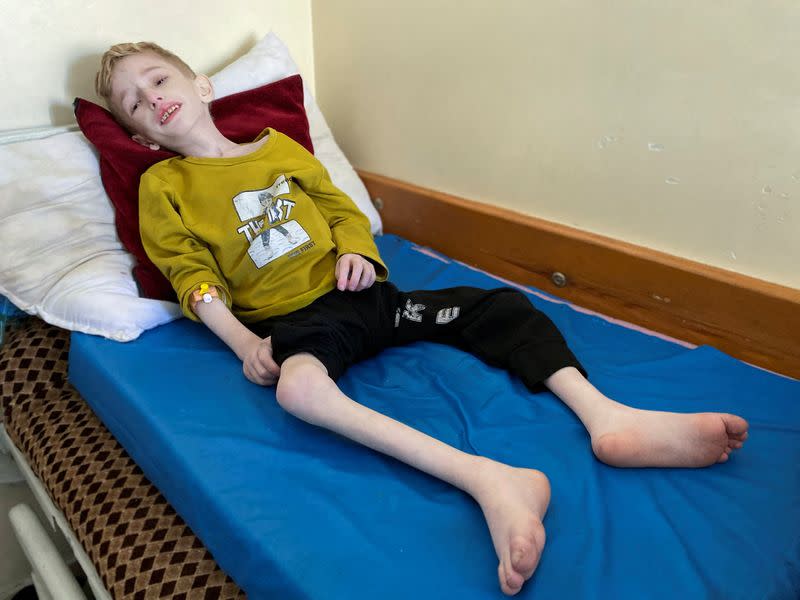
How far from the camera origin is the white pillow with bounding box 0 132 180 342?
0.96 metres

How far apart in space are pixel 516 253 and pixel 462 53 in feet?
1.39

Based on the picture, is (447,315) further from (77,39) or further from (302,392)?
(77,39)

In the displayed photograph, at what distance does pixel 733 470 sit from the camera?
0.73 m

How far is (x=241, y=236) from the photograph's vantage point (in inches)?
38.3

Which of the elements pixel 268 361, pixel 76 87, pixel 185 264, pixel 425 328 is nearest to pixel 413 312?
pixel 425 328

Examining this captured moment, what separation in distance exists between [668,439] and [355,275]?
0.50 m

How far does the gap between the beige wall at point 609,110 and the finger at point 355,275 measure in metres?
0.45

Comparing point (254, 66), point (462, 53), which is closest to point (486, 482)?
point (462, 53)

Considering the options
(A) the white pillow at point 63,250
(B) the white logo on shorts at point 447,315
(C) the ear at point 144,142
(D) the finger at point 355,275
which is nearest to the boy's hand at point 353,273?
(D) the finger at point 355,275

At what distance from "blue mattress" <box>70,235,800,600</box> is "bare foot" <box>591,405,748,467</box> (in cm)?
2

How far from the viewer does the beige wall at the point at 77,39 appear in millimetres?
1070

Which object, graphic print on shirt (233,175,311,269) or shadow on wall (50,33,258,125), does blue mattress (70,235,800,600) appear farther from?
shadow on wall (50,33,258,125)

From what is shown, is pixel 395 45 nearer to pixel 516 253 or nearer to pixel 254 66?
pixel 254 66

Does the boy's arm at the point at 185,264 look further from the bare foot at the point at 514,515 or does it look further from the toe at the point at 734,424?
the toe at the point at 734,424
